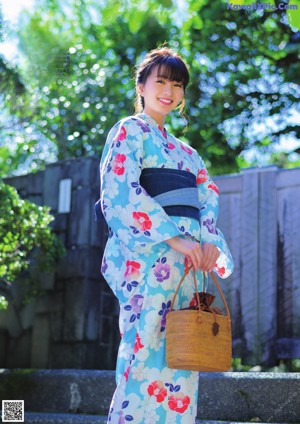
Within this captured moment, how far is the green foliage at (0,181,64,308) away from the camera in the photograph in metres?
5.42

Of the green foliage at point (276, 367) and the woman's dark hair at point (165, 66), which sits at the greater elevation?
the woman's dark hair at point (165, 66)

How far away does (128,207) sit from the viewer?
116 inches

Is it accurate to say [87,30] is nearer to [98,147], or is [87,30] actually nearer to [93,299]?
[98,147]

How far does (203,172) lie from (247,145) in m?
6.72

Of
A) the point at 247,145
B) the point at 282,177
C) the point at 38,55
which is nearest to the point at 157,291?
the point at 282,177

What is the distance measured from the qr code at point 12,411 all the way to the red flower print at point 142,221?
6.76ft

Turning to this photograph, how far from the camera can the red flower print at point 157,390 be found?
2.82 metres

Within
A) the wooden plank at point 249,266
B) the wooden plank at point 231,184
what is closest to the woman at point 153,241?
the wooden plank at point 249,266

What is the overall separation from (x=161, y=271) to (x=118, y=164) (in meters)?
0.46

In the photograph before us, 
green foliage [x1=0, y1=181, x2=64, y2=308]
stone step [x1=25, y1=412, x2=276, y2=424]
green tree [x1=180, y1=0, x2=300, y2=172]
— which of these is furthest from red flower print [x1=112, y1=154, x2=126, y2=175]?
green tree [x1=180, y1=0, x2=300, y2=172]

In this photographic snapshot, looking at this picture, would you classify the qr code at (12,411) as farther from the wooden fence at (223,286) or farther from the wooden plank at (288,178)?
the wooden plank at (288,178)

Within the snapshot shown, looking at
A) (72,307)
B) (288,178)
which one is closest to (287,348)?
(288,178)

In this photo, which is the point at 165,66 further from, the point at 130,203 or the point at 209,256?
the point at 209,256

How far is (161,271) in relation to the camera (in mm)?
2957
